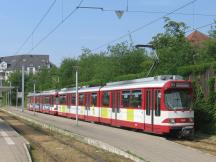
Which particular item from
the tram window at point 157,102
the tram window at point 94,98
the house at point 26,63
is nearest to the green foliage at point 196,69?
the tram window at point 157,102

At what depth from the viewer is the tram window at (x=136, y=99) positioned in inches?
944

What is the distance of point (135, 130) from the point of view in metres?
26.5

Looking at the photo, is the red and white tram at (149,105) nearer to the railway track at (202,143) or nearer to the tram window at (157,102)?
the tram window at (157,102)

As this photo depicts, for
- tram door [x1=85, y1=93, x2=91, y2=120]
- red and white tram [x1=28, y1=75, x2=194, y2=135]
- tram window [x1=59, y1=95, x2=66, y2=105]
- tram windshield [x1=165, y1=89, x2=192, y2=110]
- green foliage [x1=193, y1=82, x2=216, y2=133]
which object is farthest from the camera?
tram window [x1=59, y1=95, x2=66, y2=105]

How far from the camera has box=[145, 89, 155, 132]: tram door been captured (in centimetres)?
2255

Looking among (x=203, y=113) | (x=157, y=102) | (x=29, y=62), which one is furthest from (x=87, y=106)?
(x=29, y=62)

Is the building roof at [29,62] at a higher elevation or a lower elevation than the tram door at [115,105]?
higher

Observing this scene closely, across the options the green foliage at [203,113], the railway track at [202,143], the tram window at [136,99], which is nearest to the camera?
the railway track at [202,143]

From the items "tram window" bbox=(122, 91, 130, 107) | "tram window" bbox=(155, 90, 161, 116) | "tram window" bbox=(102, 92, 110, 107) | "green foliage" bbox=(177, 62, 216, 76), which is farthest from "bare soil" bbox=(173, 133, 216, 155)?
"tram window" bbox=(102, 92, 110, 107)

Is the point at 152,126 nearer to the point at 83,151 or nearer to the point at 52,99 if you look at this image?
the point at 83,151

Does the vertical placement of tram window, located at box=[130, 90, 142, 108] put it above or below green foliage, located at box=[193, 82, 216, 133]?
above

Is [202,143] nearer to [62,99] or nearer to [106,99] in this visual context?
[106,99]

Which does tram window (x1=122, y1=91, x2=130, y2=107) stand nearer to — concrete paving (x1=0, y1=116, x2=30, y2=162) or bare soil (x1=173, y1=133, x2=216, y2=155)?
bare soil (x1=173, y1=133, x2=216, y2=155)

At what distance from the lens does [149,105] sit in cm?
2283
